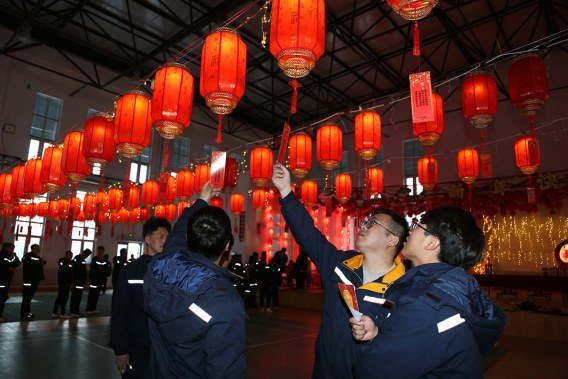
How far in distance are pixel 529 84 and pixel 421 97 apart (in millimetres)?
1861

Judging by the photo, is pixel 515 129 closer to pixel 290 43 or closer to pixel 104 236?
pixel 290 43

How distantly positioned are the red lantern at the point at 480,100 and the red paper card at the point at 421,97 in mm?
1857

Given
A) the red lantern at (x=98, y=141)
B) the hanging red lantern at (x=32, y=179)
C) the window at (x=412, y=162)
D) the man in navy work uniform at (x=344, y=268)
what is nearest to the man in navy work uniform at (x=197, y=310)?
the man in navy work uniform at (x=344, y=268)

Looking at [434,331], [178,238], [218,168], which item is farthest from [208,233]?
[218,168]

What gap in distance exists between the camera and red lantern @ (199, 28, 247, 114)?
4086mm

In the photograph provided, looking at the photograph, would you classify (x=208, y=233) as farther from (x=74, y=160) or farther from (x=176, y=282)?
(x=74, y=160)

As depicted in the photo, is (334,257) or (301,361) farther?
(301,361)

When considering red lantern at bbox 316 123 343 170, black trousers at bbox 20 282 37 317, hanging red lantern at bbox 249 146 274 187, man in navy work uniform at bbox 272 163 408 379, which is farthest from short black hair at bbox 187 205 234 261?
black trousers at bbox 20 282 37 317

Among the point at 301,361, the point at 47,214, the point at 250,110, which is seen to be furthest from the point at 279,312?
the point at 250,110

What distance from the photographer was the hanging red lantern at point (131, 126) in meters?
5.18

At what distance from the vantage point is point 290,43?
131 inches

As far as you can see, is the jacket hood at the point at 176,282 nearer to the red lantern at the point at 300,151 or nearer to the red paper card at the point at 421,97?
the red paper card at the point at 421,97

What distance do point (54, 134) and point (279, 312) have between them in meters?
10.2

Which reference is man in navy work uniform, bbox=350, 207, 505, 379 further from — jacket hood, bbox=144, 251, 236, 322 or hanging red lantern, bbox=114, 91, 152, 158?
hanging red lantern, bbox=114, 91, 152, 158
